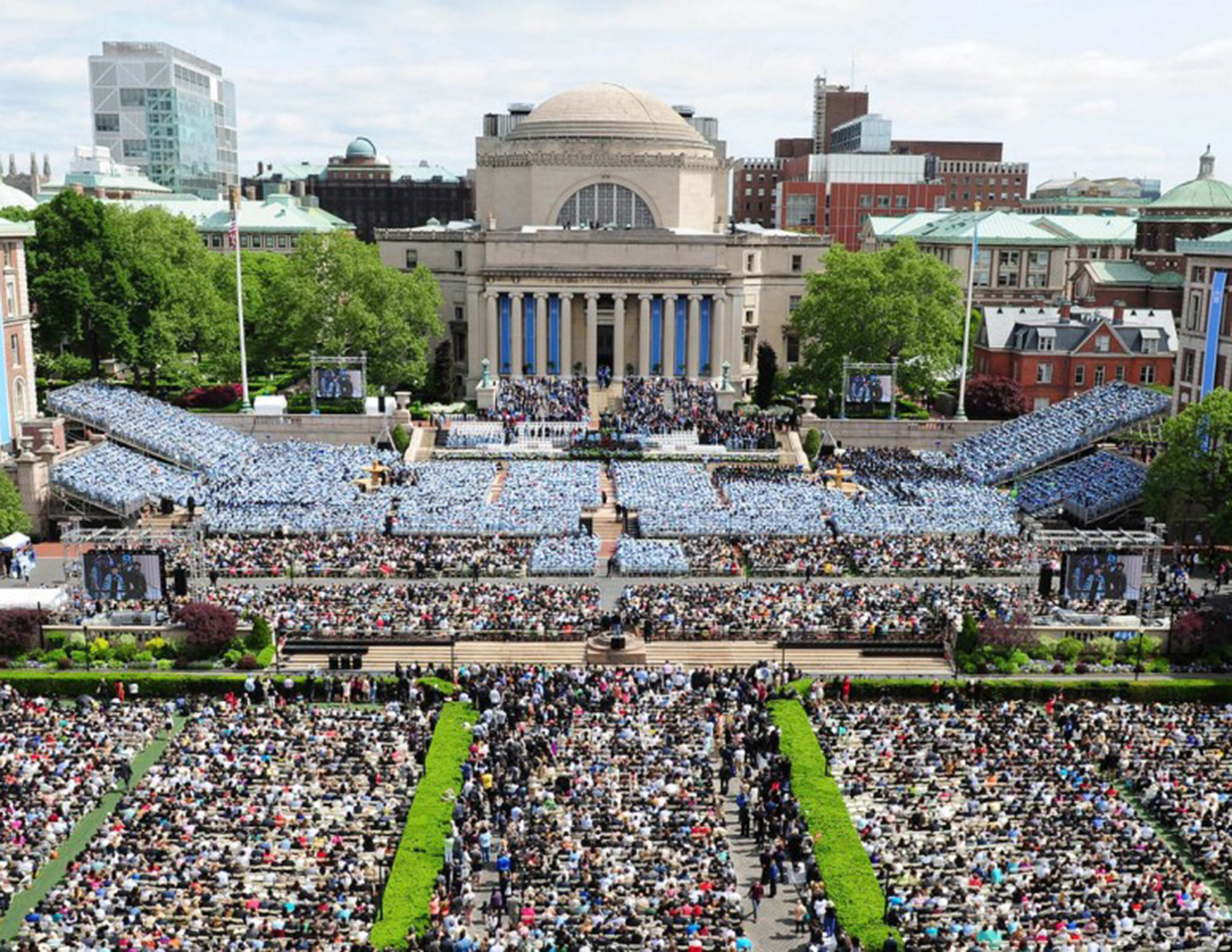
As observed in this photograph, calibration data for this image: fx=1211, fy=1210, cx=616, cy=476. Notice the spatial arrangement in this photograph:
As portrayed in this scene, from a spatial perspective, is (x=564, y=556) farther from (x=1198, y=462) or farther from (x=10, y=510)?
(x=1198, y=462)

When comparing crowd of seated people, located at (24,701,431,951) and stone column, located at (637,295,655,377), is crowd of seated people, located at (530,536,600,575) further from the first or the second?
stone column, located at (637,295,655,377)

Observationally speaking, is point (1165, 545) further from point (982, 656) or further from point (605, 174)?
point (605, 174)

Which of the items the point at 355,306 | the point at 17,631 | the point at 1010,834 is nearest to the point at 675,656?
the point at 1010,834

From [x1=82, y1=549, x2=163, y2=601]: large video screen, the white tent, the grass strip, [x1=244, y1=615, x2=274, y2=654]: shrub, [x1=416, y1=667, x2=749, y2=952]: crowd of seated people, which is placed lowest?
the grass strip

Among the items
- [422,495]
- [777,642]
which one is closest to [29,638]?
[422,495]

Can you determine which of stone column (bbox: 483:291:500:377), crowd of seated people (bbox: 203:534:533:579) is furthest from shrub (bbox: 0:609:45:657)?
stone column (bbox: 483:291:500:377)

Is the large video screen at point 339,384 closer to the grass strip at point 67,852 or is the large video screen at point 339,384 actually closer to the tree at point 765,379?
the tree at point 765,379

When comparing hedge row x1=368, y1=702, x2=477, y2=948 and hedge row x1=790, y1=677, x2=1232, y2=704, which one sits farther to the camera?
hedge row x1=790, y1=677, x2=1232, y2=704
